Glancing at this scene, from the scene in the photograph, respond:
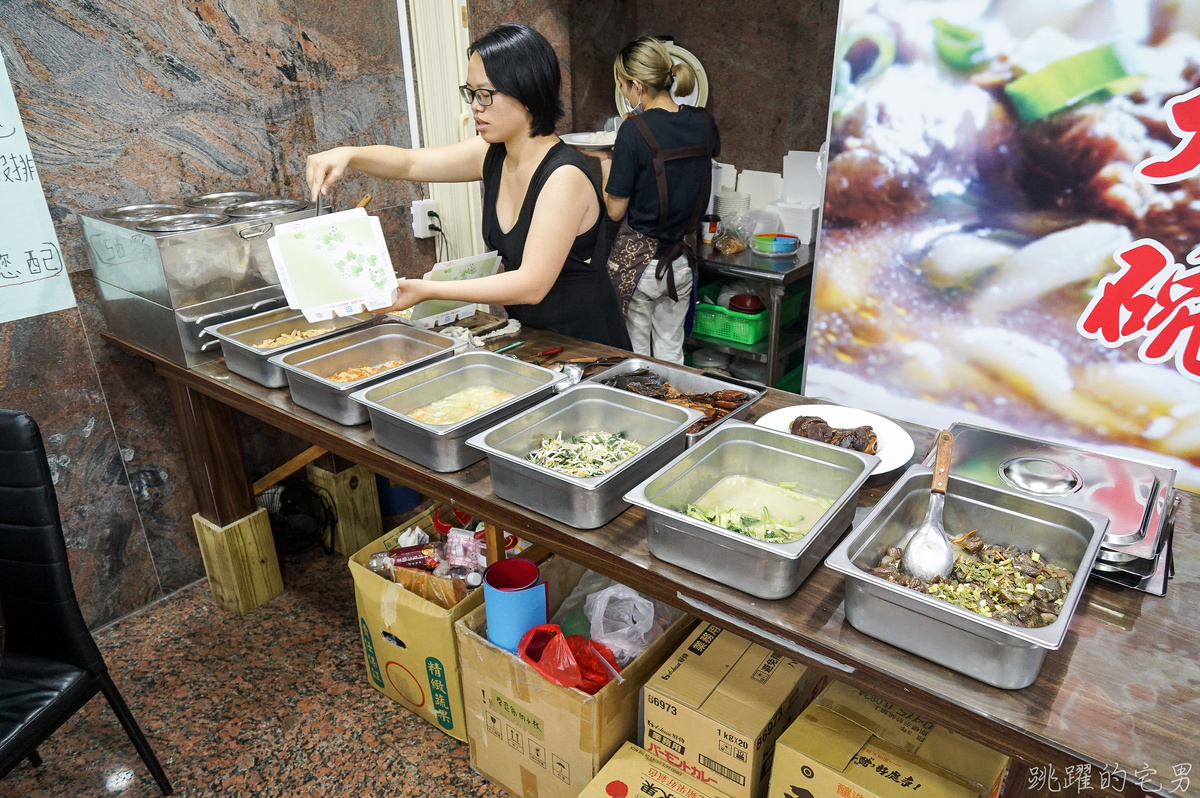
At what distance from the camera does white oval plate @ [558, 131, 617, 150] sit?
12.4ft

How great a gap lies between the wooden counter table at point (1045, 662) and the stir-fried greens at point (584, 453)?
0.11 meters

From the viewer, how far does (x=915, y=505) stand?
4.59ft

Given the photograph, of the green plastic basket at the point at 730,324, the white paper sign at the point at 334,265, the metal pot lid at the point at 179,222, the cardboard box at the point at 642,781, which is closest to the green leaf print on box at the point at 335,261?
the white paper sign at the point at 334,265

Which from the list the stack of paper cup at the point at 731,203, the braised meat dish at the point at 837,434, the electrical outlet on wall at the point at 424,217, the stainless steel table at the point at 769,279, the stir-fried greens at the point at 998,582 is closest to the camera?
the stir-fried greens at the point at 998,582

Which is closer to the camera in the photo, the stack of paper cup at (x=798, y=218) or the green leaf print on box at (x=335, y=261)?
the green leaf print on box at (x=335, y=261)

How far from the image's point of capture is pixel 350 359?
7.28ft

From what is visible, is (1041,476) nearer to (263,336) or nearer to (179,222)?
(263,336)

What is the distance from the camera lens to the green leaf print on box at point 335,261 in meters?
2.00

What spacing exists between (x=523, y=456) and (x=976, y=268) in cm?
181

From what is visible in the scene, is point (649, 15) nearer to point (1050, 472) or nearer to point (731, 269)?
point (731, 269)

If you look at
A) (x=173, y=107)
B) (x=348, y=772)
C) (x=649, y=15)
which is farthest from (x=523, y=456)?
(x=649, y=15)

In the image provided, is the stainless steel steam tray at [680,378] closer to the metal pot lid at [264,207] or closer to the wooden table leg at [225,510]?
the metal pot lid at [264,207]

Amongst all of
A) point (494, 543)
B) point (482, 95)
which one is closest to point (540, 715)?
point (494, 543)

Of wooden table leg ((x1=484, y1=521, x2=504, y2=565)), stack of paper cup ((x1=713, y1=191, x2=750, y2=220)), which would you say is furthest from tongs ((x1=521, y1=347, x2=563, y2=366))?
stack of paper cup ((x1=713, y1=191, x2=750, y2=220))
